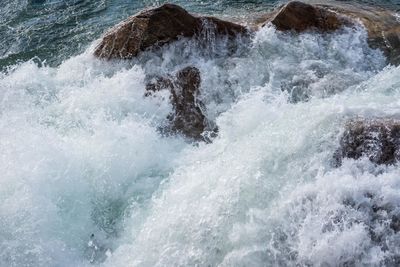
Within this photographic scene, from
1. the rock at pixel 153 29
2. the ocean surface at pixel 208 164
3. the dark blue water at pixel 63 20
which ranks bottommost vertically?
the ocean surface at pixel 208 164

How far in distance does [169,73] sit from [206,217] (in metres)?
3.63

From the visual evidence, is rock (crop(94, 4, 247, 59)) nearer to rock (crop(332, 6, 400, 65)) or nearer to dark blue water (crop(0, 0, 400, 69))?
dark blue water (crop(0, 0, 400, 69))

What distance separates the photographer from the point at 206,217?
5.94 metres

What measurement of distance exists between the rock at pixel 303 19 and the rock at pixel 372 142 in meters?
3.76

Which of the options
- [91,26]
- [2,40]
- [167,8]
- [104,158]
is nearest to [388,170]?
[104,158]

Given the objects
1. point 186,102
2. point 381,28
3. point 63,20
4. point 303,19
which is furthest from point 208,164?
point 63,20

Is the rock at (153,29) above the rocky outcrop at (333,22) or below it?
above

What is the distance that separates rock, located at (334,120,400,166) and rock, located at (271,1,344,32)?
3.76 meters

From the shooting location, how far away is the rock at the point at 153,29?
9117mm

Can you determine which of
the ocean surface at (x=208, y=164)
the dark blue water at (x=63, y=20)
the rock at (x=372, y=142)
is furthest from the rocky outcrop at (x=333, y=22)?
the rock at (x=372, y=142)

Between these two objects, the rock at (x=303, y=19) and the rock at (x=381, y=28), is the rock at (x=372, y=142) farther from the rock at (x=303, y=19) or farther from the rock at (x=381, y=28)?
the rock at (x=303, y=19)

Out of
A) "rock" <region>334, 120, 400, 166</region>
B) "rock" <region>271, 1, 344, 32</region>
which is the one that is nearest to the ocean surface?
"rock" <region>334, 120, 400, 166</region>

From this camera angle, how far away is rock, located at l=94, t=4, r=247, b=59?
9.12 meters

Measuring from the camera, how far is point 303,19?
962 cm
